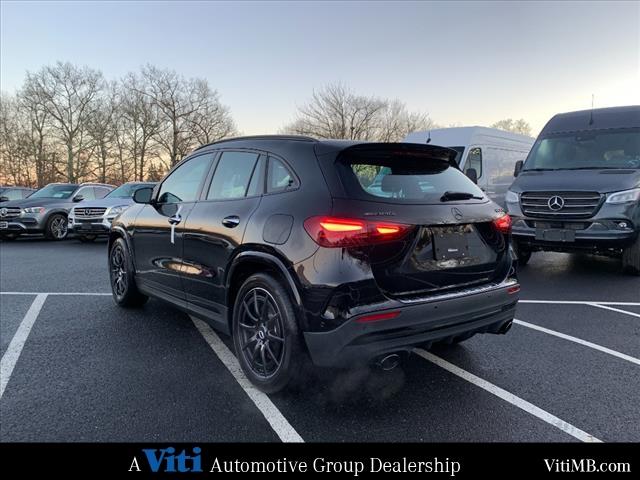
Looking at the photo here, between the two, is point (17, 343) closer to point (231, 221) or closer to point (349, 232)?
point (231, 221)

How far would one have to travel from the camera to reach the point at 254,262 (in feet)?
9.75

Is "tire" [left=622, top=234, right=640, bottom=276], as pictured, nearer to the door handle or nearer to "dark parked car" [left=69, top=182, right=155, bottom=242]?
the door handle

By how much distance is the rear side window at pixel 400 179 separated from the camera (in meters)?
2.72

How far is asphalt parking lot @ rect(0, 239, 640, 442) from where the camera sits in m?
2.54

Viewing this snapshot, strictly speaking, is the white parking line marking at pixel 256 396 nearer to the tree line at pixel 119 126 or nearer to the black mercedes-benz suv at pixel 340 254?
the black mercedes-benz suv at pixel 340 254

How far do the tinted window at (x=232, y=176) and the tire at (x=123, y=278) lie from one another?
5.90 ft

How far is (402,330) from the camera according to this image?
2545 mm

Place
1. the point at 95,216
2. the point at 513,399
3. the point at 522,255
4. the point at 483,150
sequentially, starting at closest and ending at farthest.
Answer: the point at 513,399 < the point at 522,255 < the point at 483,150 < the point at 95,216

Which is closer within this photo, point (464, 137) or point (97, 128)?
point (464, 137)

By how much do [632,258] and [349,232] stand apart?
20.1ft

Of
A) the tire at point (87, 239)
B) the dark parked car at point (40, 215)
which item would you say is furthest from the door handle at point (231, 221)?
the dark parked car at point (40, 215)

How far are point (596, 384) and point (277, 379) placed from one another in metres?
2.26

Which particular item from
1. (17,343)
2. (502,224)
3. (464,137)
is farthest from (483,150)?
(17,343)
